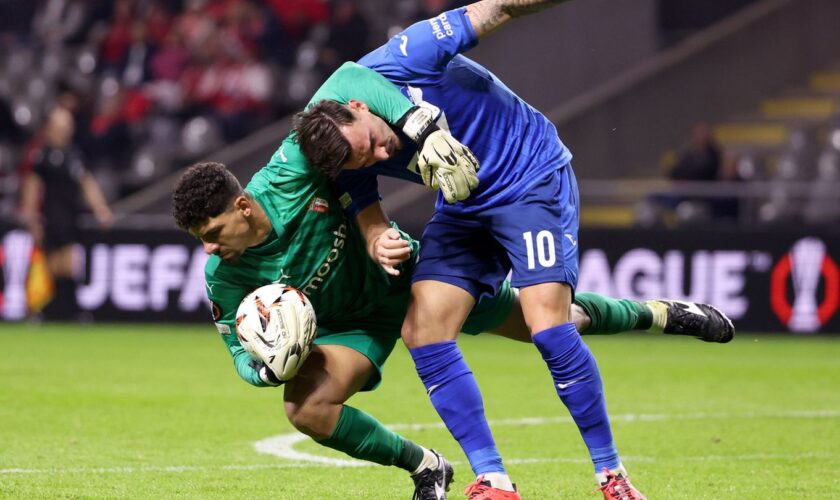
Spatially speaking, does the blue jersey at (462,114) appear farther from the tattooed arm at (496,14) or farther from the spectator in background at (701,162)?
the spectator in background at (701,162)

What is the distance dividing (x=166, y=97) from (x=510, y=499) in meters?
13.9

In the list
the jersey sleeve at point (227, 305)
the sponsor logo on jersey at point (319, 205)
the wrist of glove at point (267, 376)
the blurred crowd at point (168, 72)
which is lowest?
the blurred crowd at point (168, 72)

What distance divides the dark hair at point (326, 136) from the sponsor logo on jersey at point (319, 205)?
379 mm

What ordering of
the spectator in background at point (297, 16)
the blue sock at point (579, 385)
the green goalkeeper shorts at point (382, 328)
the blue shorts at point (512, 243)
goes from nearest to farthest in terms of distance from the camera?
1. the blue sock at point (579, 385)
2. the blue shorts at point (512, 243)
3. the green goalkeeper shorts at point (382, 328)
4. the spectator in background at point (297, 16)

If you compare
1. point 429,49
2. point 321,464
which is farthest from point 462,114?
point 321,464

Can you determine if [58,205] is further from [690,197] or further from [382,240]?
[382,240]

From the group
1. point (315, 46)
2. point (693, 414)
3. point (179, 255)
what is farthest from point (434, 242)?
point (315, 46)

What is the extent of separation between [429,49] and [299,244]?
3.02 feet

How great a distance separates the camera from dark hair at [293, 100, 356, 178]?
488 centimetres

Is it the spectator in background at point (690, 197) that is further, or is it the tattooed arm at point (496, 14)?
the spectator in background at point (690, 197)

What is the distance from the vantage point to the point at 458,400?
513 centimetres

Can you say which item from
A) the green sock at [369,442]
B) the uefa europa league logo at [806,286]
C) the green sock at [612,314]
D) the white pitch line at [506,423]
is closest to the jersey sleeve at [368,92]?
the green sock at [369,442]

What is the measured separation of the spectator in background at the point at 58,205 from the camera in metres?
14.3

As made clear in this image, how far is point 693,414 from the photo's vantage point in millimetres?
8188
